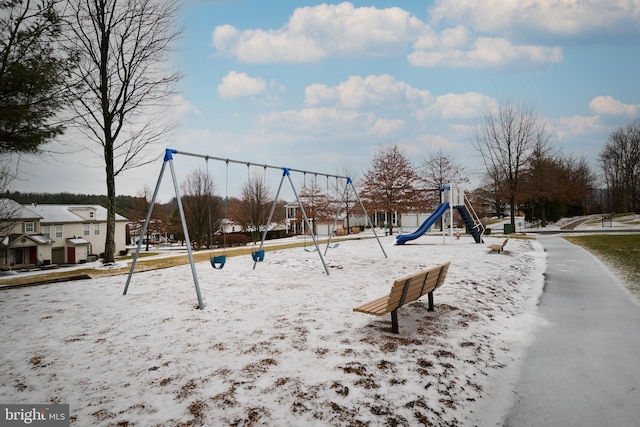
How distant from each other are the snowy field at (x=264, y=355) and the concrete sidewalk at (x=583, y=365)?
252 millimetres

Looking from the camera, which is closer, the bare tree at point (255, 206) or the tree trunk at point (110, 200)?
the tree trunk at point (110, 200)

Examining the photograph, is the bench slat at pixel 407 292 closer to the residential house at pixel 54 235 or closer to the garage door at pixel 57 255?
the residential house at pixel 54 235

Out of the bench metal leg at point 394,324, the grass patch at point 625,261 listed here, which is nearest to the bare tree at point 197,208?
the grass patch at point 625,261

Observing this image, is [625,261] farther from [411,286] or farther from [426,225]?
[411,286]

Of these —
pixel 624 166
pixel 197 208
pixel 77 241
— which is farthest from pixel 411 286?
pixel 624 166

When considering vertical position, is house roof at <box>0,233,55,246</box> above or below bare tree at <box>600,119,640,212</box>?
below

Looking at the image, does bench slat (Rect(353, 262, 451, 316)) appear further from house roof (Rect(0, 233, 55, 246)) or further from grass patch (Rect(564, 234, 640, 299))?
house roof (Rect(0, 233, 55, 246))

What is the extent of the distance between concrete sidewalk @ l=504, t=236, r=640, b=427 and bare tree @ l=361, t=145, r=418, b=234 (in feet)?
79.2

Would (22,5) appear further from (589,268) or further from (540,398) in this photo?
(589,268)

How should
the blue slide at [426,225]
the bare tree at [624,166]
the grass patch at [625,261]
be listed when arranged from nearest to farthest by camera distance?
the grass patch at [625,261], the blue slide at [426,225], the bare tree at [624,166]

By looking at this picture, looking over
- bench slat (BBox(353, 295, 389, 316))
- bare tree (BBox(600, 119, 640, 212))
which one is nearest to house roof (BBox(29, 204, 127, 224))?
bench slat (BBox(353, 295, 389, 316))

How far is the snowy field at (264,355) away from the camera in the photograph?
12.3ft

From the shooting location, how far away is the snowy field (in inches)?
148

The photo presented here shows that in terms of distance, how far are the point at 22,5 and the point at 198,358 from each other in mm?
11527
